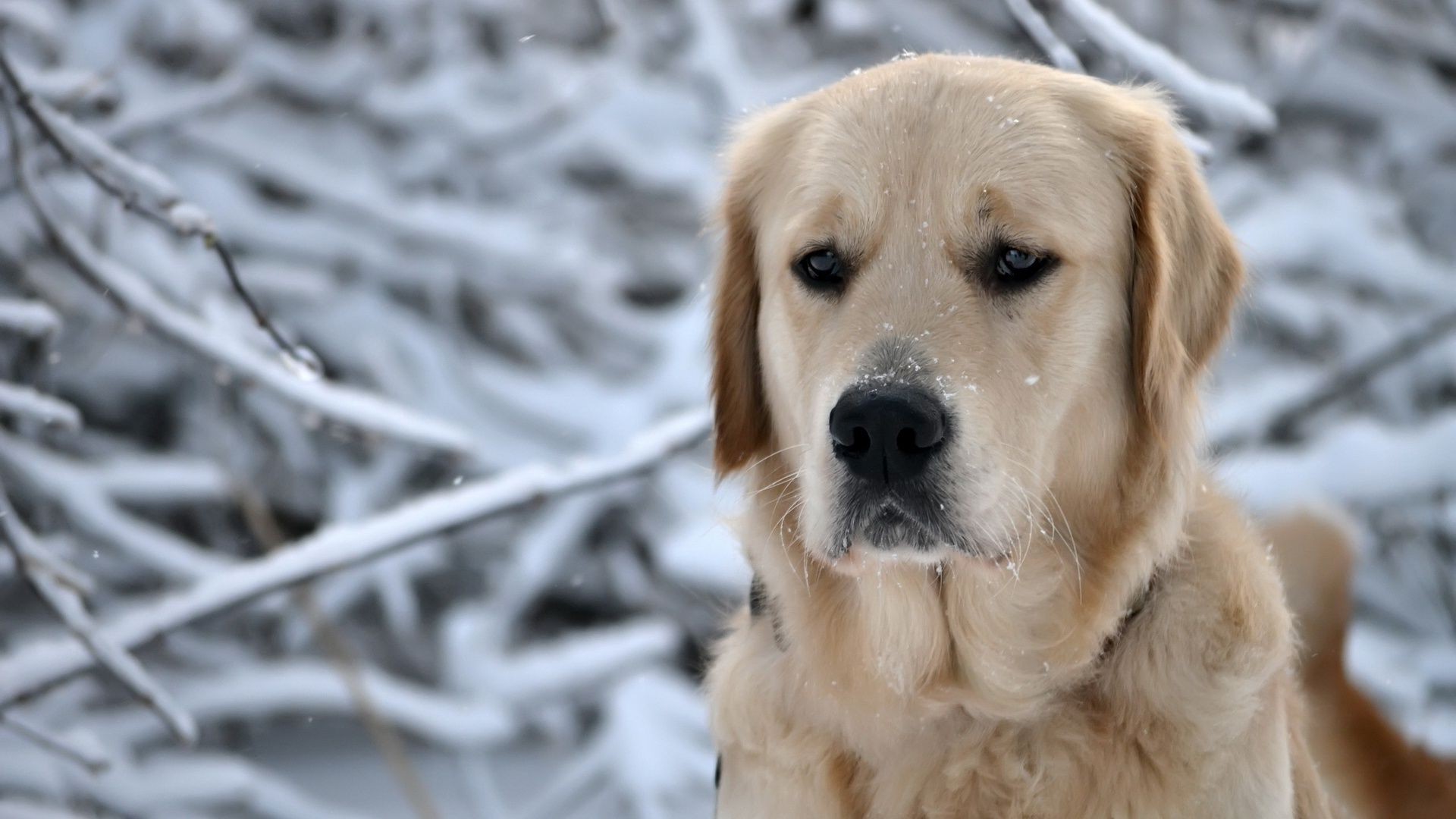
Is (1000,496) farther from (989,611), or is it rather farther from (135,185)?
(135,185)

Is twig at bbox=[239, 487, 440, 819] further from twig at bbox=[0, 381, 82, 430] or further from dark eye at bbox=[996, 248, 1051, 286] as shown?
dark eye at bbox=[996, 248, 1051, 286]

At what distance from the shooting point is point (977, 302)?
205cm

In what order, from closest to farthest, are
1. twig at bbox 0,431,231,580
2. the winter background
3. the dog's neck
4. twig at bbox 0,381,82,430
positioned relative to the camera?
the dog's neck → twig at bbox 0,381,82,430 → twig at bbox 0,431,231,580 → the winter background

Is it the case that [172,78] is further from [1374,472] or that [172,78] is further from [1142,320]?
[1374,472]

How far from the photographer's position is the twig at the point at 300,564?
2.45m

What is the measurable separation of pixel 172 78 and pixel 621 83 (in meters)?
2.23

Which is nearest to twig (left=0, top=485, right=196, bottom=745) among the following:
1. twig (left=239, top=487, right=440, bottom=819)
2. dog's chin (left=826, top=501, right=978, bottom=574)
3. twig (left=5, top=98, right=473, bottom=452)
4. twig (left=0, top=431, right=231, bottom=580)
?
twig (left=5, top=98, right=473, bottom=452)

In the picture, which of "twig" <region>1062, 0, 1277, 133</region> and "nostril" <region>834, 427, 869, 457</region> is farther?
"twig" <region>1062, 0, 1277, 133</region>

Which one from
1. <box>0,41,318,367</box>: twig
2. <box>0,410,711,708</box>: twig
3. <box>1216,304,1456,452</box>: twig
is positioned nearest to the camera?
<box>0,41,318,367</box>: twig

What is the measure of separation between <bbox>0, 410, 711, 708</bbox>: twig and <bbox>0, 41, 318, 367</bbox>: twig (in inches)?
24.6

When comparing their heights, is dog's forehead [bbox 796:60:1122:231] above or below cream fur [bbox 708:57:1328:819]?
above

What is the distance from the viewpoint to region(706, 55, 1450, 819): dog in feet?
6.41

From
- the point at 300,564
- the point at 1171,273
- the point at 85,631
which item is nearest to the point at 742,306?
the point at 1171,273

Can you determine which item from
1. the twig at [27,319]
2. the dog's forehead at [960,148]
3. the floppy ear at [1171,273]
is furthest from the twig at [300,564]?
the floppy ear at [1171,273]
